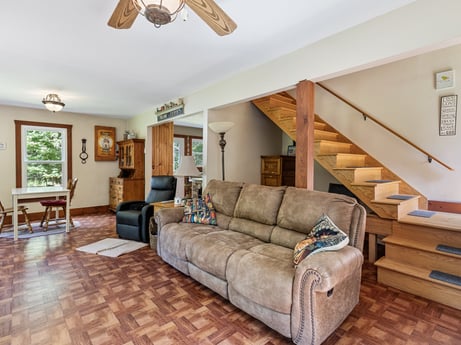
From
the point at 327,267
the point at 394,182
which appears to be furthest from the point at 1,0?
the point at 394,182

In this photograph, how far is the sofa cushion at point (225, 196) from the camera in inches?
118

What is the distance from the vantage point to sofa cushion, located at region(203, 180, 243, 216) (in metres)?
2.99

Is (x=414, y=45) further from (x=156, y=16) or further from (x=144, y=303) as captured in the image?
(x=144, y=303)

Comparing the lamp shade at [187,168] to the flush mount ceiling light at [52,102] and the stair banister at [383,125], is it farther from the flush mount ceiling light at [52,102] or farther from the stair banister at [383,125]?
the stair banister at [383,125]

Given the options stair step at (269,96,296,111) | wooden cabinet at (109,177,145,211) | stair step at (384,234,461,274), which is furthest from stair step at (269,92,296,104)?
wooden cabinet at (109,177,145,211)

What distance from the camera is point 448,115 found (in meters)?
3.03

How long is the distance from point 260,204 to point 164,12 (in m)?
1.85

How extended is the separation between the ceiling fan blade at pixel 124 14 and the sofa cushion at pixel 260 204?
6.13 feet

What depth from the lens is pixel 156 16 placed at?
139 cm

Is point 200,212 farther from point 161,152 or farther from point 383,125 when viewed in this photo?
point 161,152

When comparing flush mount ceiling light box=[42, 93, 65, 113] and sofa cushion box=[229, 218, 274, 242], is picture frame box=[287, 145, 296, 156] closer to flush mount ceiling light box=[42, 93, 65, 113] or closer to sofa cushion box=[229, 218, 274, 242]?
sofa cushion box=[229, 218, 274, 242]

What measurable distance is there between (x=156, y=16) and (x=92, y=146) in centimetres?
554

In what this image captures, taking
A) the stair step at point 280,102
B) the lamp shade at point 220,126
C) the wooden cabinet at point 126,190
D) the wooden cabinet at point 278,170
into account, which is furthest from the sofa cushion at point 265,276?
the wooden cabinet at point 126,190

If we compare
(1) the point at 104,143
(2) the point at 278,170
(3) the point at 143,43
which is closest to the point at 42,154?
(1) the point at 104,143
